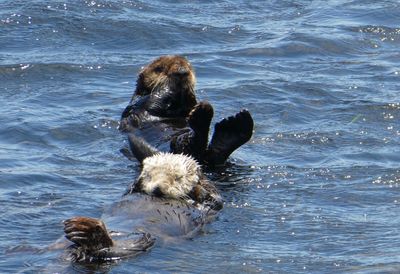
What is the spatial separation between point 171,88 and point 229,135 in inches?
37.3

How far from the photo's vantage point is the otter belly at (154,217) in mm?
6195

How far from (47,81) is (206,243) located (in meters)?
4.17

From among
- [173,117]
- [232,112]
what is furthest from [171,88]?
[232,112]


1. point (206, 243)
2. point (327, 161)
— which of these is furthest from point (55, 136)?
point (206, 243)

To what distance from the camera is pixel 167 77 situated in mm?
8555

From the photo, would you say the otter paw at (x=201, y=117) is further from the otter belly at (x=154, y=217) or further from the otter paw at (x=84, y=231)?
the otter paw at (x=84, y=231)

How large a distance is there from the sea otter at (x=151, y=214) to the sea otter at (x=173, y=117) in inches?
21.0

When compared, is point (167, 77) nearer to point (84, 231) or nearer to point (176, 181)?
point (176, 181)

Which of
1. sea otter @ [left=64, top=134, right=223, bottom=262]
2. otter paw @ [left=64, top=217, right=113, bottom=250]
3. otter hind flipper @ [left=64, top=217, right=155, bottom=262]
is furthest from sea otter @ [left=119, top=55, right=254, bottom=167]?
otter paw @ [left=64, top=217, right=113, bottom=250]

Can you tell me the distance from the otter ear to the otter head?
Result: 0.32m

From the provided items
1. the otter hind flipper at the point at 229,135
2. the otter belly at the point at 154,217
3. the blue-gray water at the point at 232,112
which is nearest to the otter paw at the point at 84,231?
the blue-gray water at the point at 232,112

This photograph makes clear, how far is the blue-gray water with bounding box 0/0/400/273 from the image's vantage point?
640 cm

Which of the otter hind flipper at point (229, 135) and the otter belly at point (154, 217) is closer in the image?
the otter belly at point (154, 217)

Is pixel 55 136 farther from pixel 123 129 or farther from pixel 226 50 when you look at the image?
pixel 226 50
